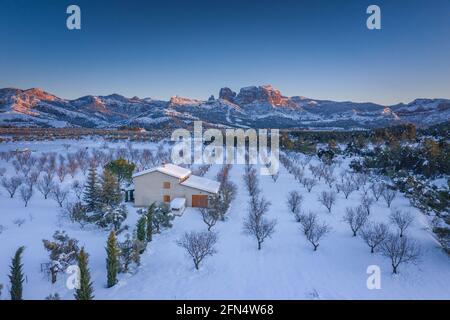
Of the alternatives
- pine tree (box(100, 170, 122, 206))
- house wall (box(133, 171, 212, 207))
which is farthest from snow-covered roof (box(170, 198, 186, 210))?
pine tree (box(100, 170, 122, 206))

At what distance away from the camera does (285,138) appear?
88.1 metres

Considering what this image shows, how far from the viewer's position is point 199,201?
30.2m

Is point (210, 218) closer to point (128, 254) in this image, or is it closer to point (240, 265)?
point (240, 265)

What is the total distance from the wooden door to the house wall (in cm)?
33

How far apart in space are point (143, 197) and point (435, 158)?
1656 inches

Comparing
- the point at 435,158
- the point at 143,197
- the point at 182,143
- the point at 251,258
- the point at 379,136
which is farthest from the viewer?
the point at 182,143

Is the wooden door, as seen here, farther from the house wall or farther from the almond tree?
the almond tree

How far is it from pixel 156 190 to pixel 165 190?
96cm

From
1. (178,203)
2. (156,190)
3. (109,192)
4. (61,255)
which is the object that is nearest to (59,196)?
(109,192)

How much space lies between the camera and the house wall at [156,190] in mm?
29984

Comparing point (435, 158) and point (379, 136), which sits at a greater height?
point (379, 136)
